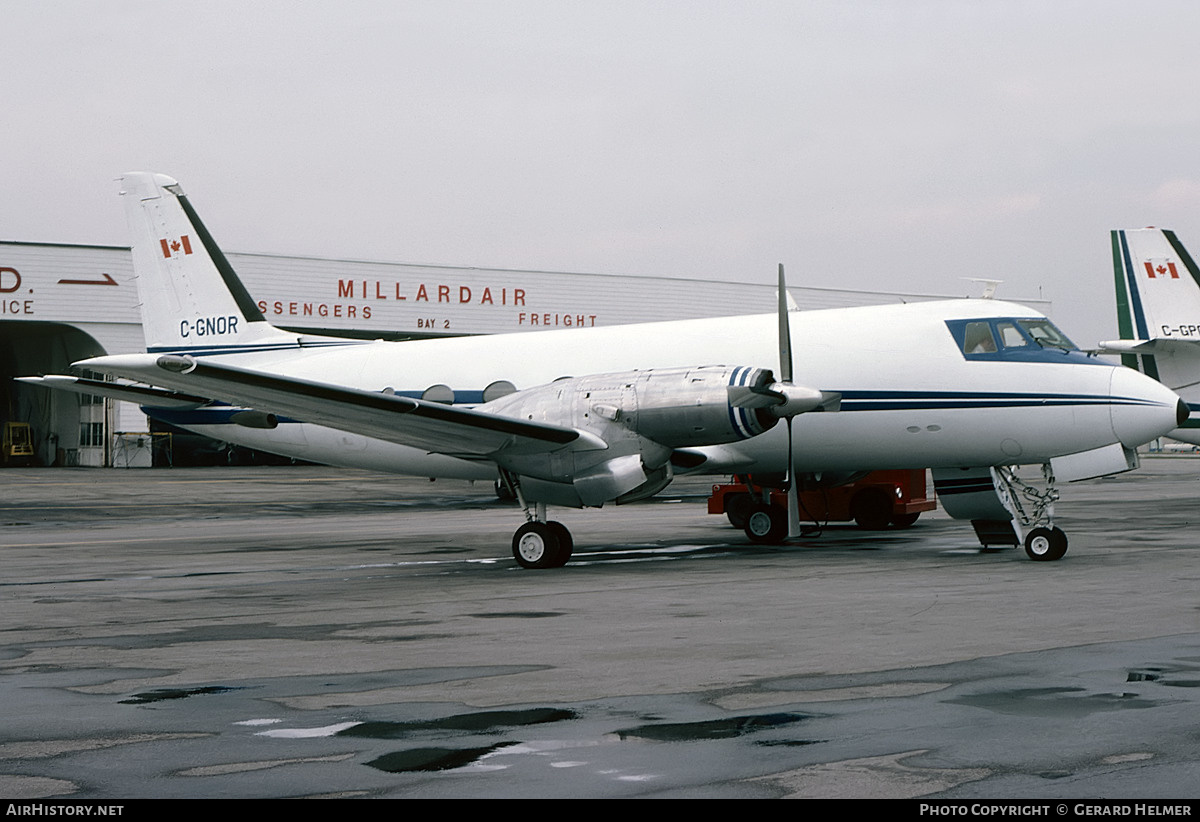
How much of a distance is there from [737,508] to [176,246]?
1165 centimetres

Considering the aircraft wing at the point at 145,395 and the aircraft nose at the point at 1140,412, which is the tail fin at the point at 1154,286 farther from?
the aircraft wing at the point at 145,395

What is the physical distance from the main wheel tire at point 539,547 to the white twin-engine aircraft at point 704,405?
3 centimetres

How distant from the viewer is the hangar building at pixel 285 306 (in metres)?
55.9

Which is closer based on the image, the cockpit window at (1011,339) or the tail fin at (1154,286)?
the cockpit window at (1011,339)

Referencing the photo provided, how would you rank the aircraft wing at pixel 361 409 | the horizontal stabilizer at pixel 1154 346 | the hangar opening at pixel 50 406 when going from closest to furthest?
the aircraft wing at pixel 361 409 → the horizontal stabilizer at pixel 1154 346 → the hangar opening at pixel 50 406

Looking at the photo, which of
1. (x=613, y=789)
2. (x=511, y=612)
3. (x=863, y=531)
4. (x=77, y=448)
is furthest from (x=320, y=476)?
(x=613, y=789)

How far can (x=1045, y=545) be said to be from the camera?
1581 cm

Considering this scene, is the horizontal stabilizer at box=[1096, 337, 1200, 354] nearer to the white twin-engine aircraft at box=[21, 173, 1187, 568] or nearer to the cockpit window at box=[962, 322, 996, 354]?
the white twin-engine aircraft at box=[21, 173, 1187, 568]

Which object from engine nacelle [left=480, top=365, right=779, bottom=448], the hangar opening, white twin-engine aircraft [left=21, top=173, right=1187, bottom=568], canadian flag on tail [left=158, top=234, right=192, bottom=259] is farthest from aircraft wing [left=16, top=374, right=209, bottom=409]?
the hangar opening

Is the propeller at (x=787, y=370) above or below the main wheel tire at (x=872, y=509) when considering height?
above

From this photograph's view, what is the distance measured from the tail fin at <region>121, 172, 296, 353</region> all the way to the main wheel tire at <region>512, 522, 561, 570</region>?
342 inches

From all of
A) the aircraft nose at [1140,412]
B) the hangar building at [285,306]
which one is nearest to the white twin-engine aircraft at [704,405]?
the aircraft nose at [1140,412]

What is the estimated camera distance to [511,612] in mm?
11695

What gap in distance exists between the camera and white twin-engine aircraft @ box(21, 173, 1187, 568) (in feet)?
50.9
